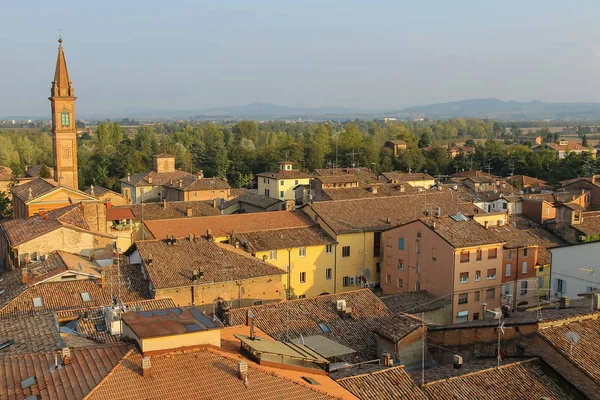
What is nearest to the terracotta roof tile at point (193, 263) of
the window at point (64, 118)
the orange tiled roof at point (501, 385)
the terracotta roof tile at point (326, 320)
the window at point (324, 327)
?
the terracotta roof tile at point (326, 320)

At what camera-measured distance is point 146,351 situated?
11805mm

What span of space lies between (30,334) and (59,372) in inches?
220

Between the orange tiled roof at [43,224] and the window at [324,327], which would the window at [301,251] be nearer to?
the orange tiled roof at [43,224]

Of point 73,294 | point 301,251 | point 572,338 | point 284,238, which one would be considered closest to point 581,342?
point 572,338

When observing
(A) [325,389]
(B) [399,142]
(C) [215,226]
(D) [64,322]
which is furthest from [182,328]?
(B) [399,142]

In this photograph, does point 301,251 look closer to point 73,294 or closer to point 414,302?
point 414,302

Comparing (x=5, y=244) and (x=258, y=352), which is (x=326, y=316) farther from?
(x=5, y=244)

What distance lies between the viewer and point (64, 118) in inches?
1828

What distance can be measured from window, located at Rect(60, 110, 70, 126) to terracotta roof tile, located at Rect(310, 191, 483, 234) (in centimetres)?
2180

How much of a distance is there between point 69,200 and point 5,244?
5847 mm

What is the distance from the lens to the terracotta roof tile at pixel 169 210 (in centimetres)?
4053

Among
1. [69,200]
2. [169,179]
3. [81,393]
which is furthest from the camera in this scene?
[169,179]

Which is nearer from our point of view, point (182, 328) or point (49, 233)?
point (182, 328)

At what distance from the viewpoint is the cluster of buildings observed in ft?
39.8
